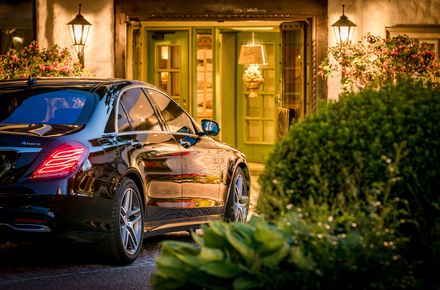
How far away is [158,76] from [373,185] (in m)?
15.8

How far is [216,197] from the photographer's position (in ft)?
37.8

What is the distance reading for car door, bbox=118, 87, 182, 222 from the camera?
10.0 m

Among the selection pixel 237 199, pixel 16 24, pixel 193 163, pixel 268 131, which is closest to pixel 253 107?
pixel 268 131

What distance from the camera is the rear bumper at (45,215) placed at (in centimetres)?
902

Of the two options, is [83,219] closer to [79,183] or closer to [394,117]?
[79,183]

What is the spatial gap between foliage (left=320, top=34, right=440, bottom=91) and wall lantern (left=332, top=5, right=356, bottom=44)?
0.16m

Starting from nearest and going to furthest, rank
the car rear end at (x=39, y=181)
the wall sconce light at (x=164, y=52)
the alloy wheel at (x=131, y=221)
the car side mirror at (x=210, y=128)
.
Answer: the car rear end at (x=39, y=181), the alloy wheel at (x=131, y=221), the car side mirror at (x=210, y=128), the wall sconce light at (x=164, y=52)

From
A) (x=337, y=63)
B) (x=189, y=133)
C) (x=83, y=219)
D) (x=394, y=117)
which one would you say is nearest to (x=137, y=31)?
(x=337, y=63)

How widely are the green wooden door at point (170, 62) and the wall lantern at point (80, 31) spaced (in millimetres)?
3125

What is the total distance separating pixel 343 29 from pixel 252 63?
12.4ft

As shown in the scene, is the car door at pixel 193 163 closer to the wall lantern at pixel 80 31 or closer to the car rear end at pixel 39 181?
the car rear end at pixel 39 181

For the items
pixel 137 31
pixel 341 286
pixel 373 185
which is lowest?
pixel 341 286

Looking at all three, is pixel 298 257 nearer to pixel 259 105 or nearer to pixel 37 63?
pixel 37 63

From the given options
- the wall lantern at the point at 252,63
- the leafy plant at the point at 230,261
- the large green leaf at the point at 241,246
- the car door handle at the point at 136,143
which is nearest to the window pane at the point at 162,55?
the wall lantern at the point at 252,63
